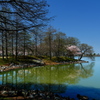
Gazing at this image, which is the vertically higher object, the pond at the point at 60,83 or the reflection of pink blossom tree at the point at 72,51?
the reflection of pink blossom tree at the point at 72,51

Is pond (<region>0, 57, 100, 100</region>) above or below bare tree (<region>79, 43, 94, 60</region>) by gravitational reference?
below

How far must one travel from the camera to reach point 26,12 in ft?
15.8

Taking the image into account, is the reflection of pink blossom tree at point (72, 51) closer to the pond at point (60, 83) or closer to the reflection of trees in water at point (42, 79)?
the reflection of trees in water at point (42, 79)

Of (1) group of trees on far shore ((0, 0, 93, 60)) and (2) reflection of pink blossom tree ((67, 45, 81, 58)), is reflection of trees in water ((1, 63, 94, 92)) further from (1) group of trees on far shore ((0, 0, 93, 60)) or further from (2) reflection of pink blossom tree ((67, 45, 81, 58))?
(2) reflection of pink blossom tree ((67, 45, 81, 58))

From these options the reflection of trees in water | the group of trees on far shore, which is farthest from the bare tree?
the reflection of trees in water

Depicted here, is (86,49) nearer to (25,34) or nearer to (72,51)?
(72,51)

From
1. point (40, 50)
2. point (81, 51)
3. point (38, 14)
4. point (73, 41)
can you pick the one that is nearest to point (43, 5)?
point (38, 14)

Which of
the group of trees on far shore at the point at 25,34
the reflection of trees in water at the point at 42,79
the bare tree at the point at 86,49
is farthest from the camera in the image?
the bare tree at the point at 86,49

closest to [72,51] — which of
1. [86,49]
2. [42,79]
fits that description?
[86,49]

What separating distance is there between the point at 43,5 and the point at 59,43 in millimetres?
30235

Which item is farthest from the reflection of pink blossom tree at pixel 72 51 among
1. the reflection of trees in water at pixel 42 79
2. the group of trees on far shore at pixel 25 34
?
the reflection of trees in water at pixel 42 79

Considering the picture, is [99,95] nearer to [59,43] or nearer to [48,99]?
[48,99]

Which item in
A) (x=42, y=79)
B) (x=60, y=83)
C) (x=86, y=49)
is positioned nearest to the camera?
(x=60, y=83)

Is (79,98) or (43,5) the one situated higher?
(43,5)
